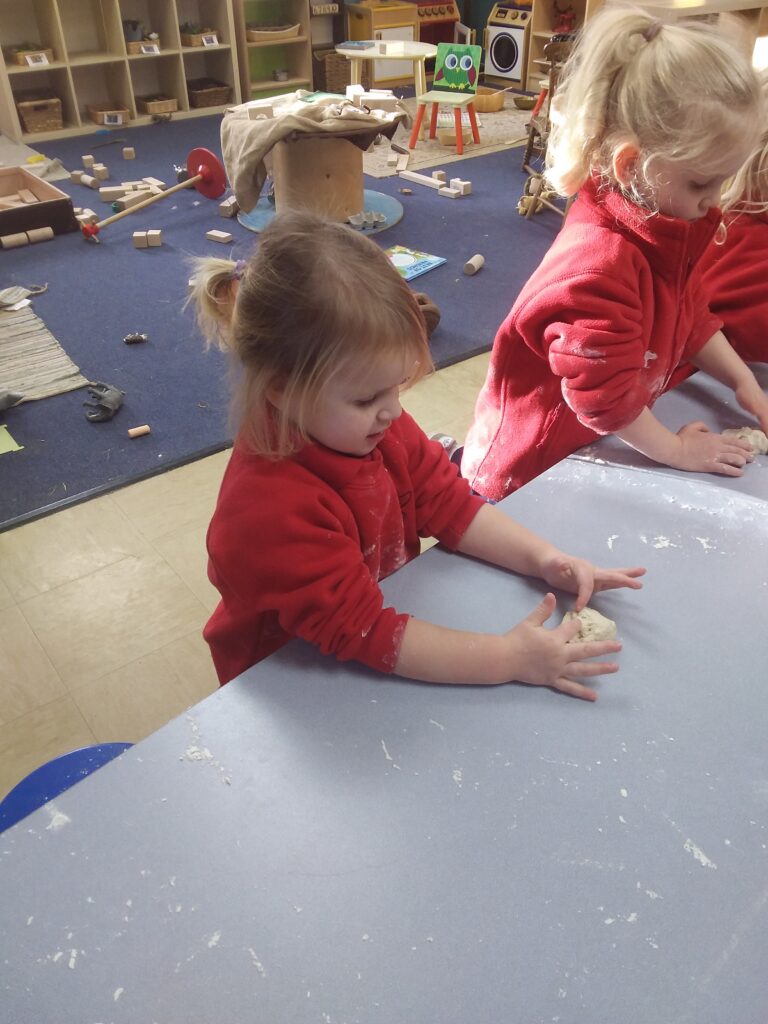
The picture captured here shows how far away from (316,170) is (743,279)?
2.46 m

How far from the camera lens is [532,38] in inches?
226

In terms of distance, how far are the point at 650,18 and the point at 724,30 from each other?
147 mm

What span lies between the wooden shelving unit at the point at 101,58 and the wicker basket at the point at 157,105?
41 millimetres

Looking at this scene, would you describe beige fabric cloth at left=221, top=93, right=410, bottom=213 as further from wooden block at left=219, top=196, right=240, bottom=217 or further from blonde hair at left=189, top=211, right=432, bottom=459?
blonde hair at left=189, top=211, right=432, bottom=459

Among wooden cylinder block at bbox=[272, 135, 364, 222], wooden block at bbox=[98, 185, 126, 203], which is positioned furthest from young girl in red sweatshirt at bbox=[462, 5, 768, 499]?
wooden block at bbox=[98, 185, 126, 203]

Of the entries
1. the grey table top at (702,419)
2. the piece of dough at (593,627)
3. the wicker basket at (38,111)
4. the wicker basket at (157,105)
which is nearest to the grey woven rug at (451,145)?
the wicker basket at (157,105)

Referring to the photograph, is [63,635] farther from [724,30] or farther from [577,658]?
[724,30]

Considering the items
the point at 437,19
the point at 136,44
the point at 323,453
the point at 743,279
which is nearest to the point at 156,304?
the point at 743,279

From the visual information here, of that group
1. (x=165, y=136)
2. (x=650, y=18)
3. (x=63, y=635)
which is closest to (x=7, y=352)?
(x=63, y=635)

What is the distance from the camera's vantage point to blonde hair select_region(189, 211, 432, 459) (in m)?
0.69

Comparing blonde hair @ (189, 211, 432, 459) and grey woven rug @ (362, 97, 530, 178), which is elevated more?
blonde hair @ (189, 211, 432, 459)

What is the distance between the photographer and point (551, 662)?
0.71 metres

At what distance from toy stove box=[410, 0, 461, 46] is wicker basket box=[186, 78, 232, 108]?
1.64 m

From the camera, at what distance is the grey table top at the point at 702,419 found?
1000 millimetres
